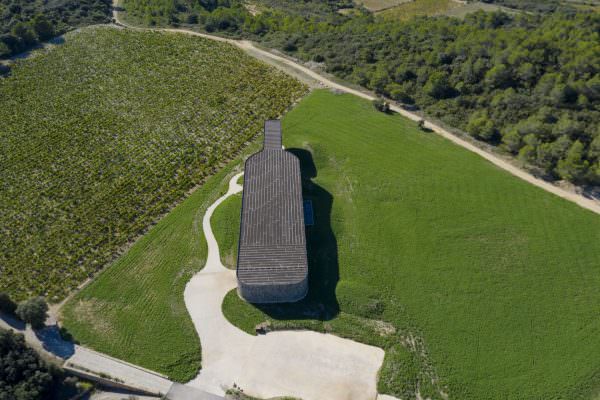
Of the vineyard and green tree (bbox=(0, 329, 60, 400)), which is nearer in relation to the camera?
green tree (bbox=(0, 329, 60, 400))

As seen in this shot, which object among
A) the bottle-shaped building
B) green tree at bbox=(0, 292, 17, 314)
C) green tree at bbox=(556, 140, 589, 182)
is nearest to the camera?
green tree at bbox=(0, 292, 17, 314)

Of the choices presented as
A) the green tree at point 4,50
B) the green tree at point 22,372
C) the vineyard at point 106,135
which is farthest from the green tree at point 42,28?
the green tree at point 22,372

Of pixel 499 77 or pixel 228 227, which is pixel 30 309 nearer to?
pixel 228 227

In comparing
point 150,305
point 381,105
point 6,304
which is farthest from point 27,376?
point 381,105

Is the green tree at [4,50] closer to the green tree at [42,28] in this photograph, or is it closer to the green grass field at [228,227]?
the green tree at [42,28]

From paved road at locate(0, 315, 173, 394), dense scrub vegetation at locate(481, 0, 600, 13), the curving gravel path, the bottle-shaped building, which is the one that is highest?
dense scrub vegetation at locate(481, 0, 600, 13)

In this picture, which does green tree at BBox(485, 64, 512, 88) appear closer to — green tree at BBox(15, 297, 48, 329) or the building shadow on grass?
the building shadow on grass

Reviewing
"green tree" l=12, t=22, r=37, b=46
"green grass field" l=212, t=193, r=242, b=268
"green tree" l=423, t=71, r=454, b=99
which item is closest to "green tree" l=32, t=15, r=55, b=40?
"green tree" l=12, t=22, r=37, b=46
